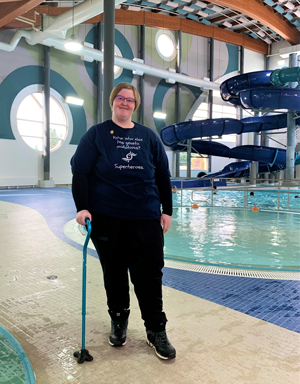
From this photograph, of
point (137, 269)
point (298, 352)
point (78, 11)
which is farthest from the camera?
point (78, 11)

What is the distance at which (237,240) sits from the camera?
4238mm

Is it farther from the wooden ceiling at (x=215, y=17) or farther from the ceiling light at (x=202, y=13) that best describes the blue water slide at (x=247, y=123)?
the ceiling light at (x=202, y=13)

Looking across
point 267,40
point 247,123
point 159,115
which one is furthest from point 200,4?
point 267,40

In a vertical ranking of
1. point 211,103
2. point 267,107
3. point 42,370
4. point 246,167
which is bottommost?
point 42,370

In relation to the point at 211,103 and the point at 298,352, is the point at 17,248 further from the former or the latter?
the point at 211,103

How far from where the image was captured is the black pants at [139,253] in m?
1.69

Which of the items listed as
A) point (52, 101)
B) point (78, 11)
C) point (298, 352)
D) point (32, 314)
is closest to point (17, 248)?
point (32, 314)

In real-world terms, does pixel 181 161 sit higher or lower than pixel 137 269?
higher

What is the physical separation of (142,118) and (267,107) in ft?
22.6

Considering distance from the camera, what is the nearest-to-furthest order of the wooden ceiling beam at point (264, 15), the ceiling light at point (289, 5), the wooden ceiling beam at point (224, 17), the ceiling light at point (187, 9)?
1. the wooden ceiling beam at point (264, 15)
2. the ceiling light at point (187, 9)
3. the ceiling light at point (289, 5)
4. the wooden ceiling beam at point (224, 17)

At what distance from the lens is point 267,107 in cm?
1245

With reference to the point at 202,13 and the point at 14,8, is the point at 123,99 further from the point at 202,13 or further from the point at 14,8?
the point at 202,13

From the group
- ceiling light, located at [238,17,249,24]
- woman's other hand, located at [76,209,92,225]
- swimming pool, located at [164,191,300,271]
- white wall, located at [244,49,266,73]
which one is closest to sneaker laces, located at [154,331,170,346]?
woman's other hand, located at [76,209,92,225]

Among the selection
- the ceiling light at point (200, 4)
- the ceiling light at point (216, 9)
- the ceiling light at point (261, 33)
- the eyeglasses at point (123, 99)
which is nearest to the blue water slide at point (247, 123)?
the ceiling light at point (200, 4)
